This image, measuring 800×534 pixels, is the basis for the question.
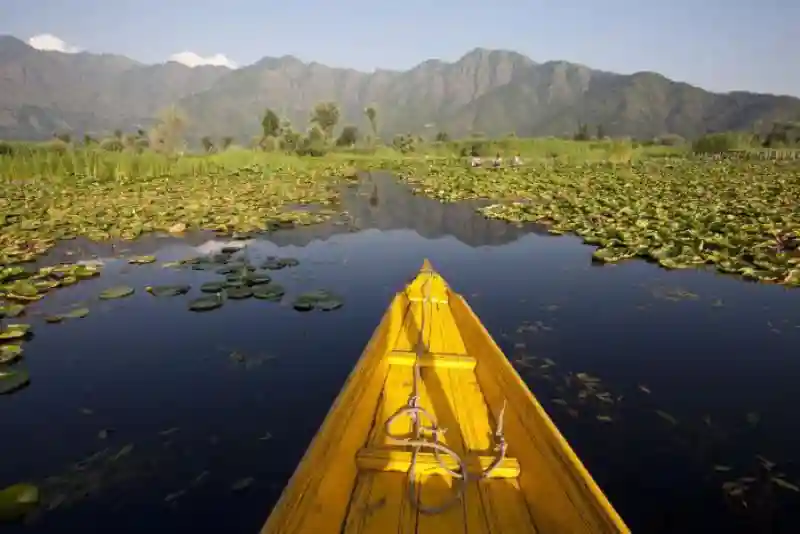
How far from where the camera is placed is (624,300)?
21.8ft

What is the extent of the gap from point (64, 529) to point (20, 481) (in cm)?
69

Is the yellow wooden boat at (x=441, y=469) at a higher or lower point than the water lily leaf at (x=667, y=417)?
higher

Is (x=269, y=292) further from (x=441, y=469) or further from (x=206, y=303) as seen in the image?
→ (x=441, y=469)

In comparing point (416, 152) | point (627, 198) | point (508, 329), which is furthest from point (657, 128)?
point (508, 329)

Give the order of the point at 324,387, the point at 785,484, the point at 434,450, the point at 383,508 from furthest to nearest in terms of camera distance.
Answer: the point at 324,387 → the point at 785,484 → the point at 434,450 → the point at 383,508

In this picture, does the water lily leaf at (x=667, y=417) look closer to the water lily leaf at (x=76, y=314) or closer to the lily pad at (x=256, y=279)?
the lily pad at (x=256, y=279)

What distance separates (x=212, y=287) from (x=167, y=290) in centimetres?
61

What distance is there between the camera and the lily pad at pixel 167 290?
6.70m

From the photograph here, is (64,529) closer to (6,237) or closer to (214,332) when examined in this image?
(214,332)

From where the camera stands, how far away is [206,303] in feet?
20.6

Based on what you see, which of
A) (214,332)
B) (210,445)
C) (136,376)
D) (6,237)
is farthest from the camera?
(6,237)

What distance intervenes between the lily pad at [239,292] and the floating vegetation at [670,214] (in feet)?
19.0

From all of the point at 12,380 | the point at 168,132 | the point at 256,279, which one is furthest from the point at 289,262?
the point at 168,132

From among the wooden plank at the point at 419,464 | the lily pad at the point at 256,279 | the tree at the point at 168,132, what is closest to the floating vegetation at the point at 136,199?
the lily pad at the point at 256,279
